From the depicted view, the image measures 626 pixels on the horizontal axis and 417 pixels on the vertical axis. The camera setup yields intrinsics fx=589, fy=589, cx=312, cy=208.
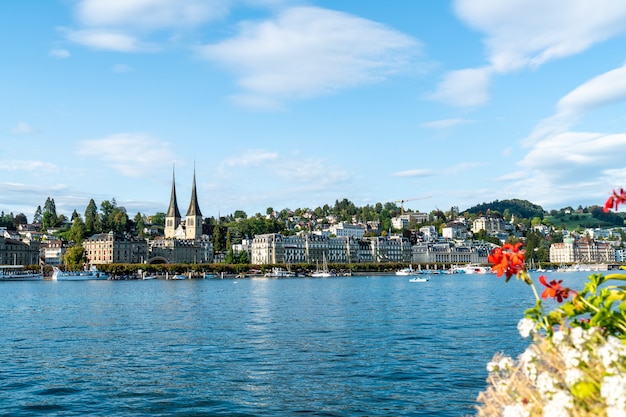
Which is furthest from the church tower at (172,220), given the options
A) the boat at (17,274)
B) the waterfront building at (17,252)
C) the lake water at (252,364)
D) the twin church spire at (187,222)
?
the lake water at (252,364)

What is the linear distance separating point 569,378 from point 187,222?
627 ft

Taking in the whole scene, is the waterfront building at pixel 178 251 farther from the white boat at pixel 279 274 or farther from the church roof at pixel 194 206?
the white boat at pixel 279 274

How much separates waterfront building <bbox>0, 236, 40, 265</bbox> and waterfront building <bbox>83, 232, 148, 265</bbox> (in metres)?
13.6

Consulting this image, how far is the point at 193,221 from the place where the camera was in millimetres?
189500

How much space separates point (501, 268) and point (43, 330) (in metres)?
33.7

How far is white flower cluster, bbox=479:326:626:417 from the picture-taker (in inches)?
201

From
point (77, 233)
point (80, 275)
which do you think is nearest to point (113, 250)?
point (77, 233)

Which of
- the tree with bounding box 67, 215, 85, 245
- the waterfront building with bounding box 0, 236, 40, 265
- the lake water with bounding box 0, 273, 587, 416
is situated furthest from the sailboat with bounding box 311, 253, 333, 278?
the lake water with bounding box 0, 273, 587, 416

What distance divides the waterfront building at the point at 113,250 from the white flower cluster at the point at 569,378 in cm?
16841

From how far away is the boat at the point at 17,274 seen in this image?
441ft

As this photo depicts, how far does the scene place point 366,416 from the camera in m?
15.2

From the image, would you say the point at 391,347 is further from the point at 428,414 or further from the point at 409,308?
the point at 409,308

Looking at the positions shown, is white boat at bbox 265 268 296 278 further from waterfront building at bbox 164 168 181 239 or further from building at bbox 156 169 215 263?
waterfront building at bbox 164 168 181 239

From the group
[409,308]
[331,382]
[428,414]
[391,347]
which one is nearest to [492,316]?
[409,308]
